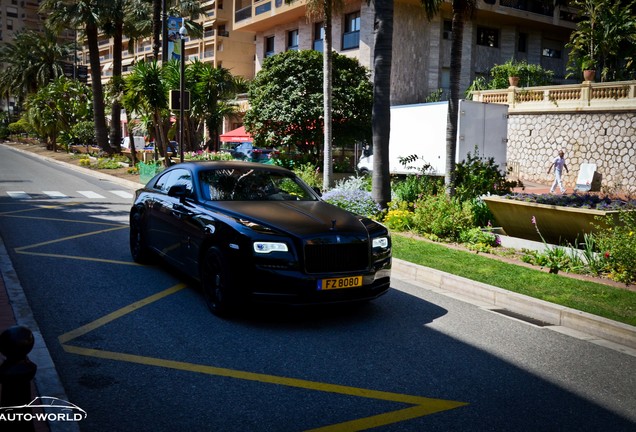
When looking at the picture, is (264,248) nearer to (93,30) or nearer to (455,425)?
(455,425)

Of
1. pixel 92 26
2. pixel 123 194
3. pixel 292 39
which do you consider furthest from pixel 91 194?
pixel 92 26

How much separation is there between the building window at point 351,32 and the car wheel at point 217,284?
2969 cm

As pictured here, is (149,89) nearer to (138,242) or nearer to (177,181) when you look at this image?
(138,242)

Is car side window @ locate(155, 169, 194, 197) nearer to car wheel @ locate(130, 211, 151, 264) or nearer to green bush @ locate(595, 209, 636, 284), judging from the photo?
car wheel @ locate(130, 211, 151, 264)

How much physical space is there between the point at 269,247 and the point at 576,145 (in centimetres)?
2623

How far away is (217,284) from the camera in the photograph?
21.1 feet

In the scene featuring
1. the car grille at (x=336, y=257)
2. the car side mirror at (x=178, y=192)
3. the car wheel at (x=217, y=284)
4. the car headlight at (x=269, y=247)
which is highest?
the car side mirror at (x=178, y=192)

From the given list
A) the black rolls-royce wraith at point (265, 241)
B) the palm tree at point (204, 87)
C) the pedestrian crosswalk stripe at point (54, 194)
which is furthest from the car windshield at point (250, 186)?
the palm tree at point (204, 87)

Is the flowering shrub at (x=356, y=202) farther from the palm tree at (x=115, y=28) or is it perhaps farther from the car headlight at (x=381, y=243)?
the palm tree at (x=115, y=28)

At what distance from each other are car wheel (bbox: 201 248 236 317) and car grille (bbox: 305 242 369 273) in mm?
864

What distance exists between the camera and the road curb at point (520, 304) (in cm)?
622

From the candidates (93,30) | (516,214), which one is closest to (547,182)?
(516,214)

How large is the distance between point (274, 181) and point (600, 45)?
34.0 m

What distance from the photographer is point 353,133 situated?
26969 millimetres
